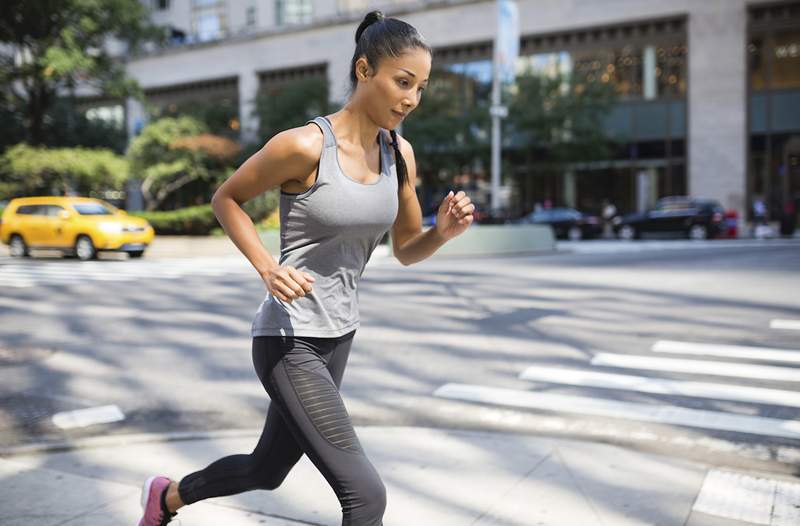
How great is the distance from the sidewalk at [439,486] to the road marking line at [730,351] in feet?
10.4

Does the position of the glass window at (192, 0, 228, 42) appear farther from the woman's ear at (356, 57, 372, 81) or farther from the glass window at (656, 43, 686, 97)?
the woman's ear at (356, 57, 372, 81)

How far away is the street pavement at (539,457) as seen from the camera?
3.40 m

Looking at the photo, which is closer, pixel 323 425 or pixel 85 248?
pixel 323 425

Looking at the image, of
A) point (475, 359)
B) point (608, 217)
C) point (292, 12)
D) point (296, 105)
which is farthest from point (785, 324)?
point (292, 12)

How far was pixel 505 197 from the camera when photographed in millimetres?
37094

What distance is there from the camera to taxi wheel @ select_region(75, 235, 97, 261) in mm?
19828

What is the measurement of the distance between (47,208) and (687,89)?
27.5 metres

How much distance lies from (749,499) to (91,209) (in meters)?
19.8

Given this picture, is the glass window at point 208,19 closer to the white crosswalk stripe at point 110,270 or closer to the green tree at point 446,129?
the green tree at point 446,129

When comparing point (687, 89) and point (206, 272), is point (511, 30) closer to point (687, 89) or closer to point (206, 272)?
point (206, 272)

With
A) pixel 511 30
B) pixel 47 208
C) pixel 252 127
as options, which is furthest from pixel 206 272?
pixel 252 127

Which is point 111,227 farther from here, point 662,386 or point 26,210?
point 662,386

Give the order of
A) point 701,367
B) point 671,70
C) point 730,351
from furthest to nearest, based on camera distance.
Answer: point 671,70 < point 730,351 < point 701,367

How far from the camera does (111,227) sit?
64.7ft
